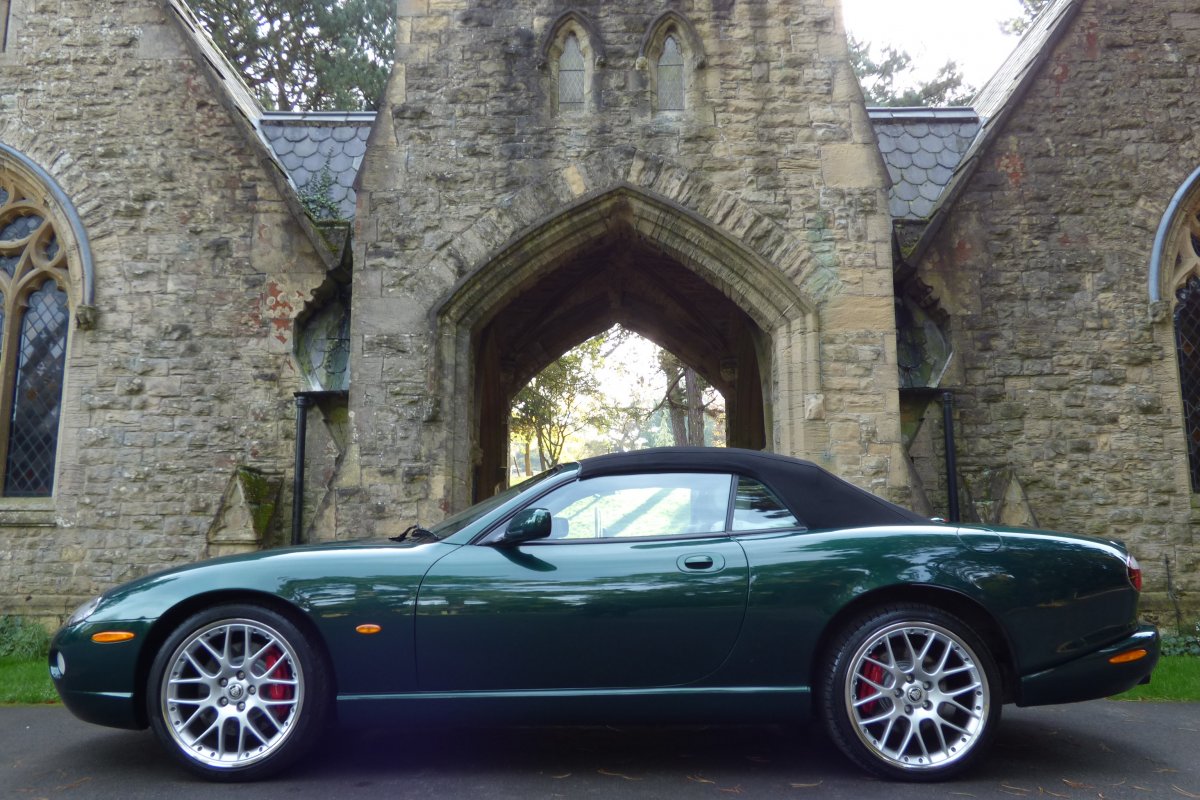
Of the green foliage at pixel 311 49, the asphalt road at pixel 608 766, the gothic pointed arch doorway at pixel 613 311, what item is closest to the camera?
the asphalt road at pixel 608 766

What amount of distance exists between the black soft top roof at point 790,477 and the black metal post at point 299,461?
5.55 m

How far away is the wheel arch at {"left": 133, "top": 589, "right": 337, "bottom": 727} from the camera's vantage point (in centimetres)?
405

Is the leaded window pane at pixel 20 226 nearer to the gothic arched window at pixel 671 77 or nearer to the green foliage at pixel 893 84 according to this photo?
the gothic arched window at pixel 671 77

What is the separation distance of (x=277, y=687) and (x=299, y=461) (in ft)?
18.2

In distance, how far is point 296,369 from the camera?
9.48m

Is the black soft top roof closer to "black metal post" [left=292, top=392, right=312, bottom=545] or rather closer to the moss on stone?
the moss on stone

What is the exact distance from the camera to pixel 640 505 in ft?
14.4

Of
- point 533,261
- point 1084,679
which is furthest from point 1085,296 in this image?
point 1084,679

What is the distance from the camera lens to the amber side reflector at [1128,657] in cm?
407

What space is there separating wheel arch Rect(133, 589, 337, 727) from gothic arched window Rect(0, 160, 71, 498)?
6587 mm

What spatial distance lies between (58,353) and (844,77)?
26.8 feet

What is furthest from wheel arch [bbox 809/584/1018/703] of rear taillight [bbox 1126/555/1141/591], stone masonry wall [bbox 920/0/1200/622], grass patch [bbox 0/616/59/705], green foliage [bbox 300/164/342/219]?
green foliage [bbox 300/164/342/219]

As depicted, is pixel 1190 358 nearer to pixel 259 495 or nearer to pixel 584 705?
pixel 584 705

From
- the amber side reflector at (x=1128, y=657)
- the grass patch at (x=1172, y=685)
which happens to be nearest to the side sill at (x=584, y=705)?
the amber side reflector at (x=1128, y=657)
